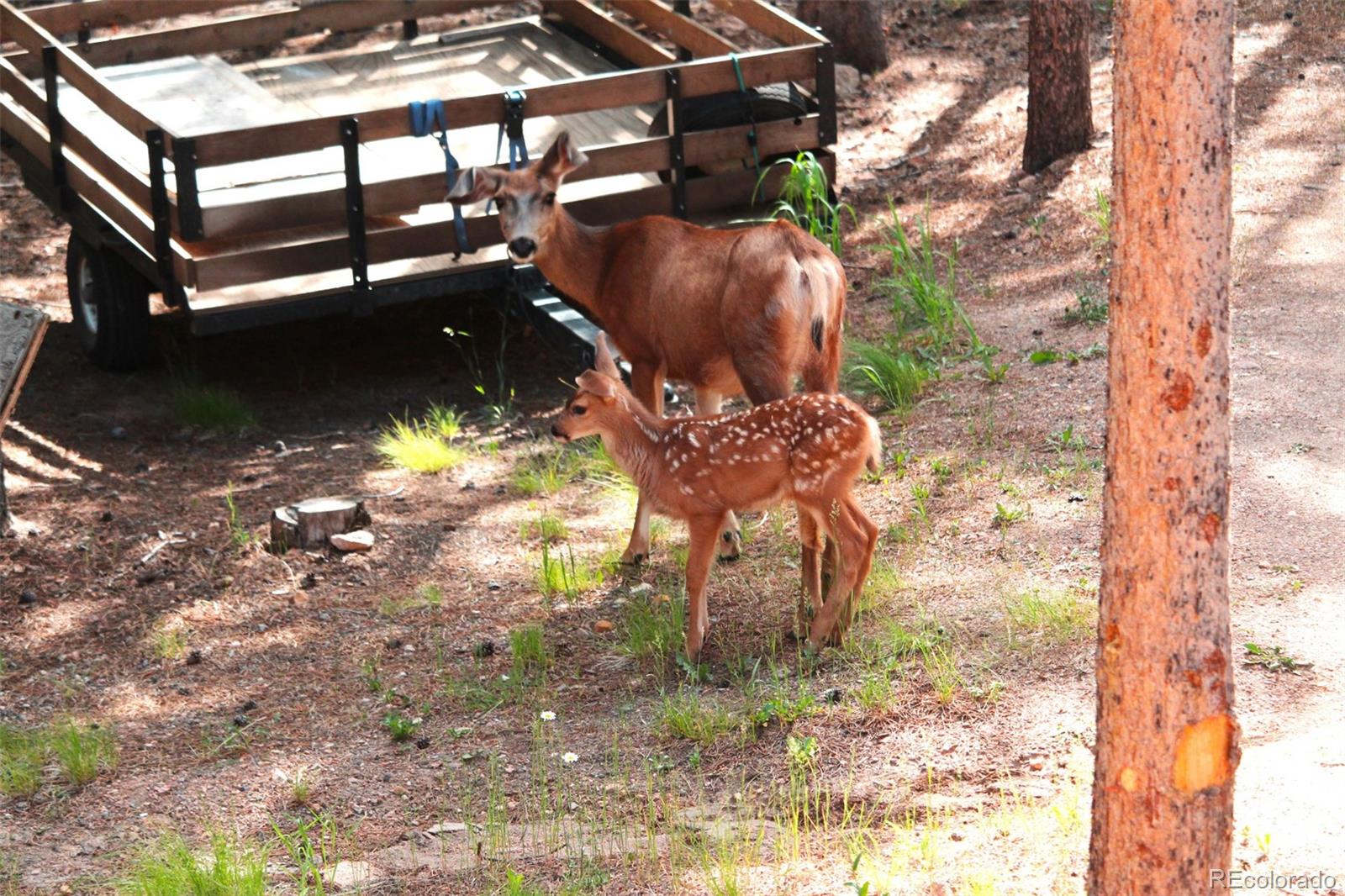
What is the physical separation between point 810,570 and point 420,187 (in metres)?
4.57

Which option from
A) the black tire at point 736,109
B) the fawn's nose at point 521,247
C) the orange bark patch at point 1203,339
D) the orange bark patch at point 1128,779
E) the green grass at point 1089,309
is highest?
the orange bark patch at point 1203,339

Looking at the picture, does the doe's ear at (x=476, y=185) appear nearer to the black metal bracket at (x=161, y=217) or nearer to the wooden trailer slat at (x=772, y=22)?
the black metal bracket at (x=161, y=217)

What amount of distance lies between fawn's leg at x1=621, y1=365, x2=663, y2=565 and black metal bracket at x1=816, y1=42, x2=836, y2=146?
11.8 ft

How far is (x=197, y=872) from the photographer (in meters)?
5.08

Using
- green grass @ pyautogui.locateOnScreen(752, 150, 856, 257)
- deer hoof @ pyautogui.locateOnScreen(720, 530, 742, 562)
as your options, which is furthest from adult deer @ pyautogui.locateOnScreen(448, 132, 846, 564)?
green grass @ pyautogui.locateOnScreen(752, 150, 856, 257)

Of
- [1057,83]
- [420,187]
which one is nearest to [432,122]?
[420,187]

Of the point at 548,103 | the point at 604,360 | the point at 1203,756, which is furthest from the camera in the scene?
the point at 548,103

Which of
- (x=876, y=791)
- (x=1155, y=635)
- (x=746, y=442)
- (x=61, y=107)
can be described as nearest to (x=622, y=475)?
(x=746, y=442)

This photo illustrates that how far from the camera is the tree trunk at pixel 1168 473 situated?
3.71 metres

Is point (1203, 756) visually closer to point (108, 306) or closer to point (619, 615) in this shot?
point (619, 615)

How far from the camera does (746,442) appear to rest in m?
6.61

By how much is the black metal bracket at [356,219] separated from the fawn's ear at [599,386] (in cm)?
358

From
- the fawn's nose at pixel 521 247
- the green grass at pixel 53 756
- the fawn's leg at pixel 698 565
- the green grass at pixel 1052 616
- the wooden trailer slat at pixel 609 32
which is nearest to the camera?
the green grass at pixel 53 756

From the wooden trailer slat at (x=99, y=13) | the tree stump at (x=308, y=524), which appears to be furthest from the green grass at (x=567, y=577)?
the wooden trailer slat at (x=99, y=13)
